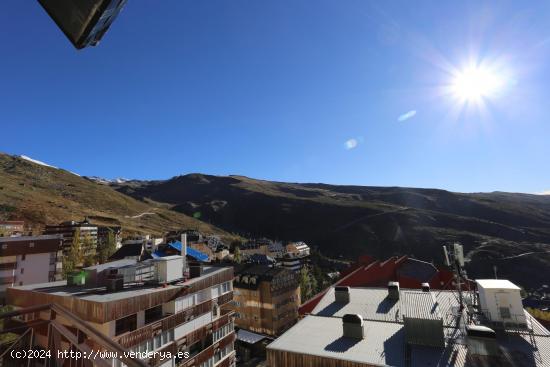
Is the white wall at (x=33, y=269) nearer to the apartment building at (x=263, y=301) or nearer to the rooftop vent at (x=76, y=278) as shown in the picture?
the apartment building at (x=263, y=301)

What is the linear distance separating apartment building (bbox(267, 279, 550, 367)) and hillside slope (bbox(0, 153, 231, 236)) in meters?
118

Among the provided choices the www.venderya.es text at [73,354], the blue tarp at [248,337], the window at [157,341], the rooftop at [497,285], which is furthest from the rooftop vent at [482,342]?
the blue tarp at [248,337]

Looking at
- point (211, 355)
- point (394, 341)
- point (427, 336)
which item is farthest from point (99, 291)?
point (427, 336)

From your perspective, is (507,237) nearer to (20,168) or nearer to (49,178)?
(49,178)

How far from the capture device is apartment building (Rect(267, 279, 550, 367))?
19.4 metres

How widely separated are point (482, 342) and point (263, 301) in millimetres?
40136

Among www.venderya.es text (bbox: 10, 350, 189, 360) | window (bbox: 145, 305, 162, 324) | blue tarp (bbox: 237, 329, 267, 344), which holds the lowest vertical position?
blue tarp (bbox: 237, 329, 267, 344)

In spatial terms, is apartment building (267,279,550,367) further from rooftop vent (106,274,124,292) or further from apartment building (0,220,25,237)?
apartment building (0,220,25,237)

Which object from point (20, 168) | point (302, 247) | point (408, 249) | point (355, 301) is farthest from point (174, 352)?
point (20, 168)

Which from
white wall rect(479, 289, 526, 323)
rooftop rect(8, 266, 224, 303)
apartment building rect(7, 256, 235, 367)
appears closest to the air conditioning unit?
apartment building rect(7, 256, 235, 367)

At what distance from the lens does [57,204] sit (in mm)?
138375

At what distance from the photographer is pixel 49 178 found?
19288 cm

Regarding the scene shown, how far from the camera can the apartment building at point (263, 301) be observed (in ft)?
180

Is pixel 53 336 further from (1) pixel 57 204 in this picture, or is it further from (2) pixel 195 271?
(1) pixel 57 204
